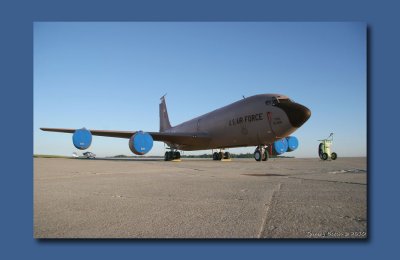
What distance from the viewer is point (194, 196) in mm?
4734

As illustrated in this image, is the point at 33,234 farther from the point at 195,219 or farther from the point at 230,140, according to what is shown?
the point at 230,140

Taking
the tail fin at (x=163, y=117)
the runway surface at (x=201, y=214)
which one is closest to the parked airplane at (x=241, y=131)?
the runway surface at (x=201, y=214)

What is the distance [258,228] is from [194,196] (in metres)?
1.89

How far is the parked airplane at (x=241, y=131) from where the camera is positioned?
14.7 meters

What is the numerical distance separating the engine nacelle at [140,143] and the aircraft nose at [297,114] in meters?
7.60

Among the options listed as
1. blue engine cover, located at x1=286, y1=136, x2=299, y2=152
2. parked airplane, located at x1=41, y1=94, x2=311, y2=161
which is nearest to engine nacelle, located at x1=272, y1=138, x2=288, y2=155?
parked airplane, located at x1=41, y1=94, x2=311, y2=161

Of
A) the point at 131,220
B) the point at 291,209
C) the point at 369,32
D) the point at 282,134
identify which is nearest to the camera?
the point at 131,220

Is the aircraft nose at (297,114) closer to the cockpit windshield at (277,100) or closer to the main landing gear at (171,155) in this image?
the cockpit windshield at (277,100)

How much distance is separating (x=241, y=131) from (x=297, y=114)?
389 centimetres

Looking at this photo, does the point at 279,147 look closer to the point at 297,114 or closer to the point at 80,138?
the point at 297,114

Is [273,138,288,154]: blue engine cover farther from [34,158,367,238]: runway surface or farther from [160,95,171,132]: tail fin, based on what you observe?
[160,95,171,132]: tail fin

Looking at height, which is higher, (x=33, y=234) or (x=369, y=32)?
(x=369, y=32)

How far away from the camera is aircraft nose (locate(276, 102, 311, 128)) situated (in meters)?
14.4

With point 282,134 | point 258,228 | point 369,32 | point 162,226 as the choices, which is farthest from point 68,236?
point 282,134
